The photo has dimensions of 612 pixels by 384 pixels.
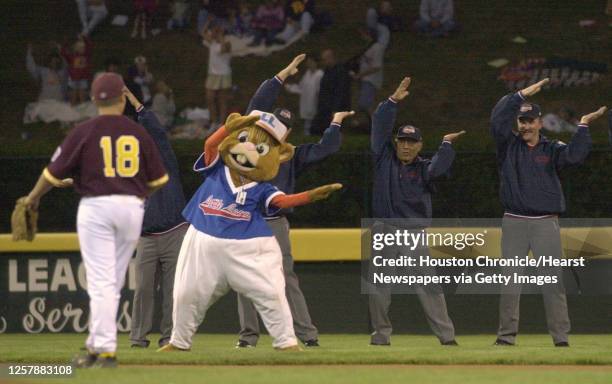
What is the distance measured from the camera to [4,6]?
23.2 metres

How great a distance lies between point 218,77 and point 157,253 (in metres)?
9.85

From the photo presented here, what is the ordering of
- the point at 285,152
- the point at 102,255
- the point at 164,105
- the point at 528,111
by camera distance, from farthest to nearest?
the point at 164,105 < the point at 528,111 < the point at 285,152 < the point at 102,255

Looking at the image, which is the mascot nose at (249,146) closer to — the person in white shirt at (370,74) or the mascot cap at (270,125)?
the mascot cap at (270,125)

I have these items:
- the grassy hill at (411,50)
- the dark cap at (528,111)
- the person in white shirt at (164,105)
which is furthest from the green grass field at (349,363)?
the grassy hill at (411,50)

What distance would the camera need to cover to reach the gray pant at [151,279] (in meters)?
11.1

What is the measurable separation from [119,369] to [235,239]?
149 cm

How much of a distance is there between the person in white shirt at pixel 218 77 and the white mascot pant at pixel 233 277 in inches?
425

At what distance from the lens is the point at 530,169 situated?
11266mm

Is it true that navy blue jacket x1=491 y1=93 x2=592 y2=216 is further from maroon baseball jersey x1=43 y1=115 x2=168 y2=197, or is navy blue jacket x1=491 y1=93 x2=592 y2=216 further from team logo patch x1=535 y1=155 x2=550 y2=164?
maroon baseball jersey x1=43 y1=115 x2=168 y2=197

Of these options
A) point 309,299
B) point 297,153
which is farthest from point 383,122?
point 309,299

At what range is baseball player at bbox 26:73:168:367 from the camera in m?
8.24

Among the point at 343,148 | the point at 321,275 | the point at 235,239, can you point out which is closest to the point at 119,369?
the point at 235,239

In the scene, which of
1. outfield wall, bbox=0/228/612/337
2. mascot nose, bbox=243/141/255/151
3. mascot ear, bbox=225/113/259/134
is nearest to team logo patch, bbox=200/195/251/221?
mascot nose, bbox=243/141/255/151

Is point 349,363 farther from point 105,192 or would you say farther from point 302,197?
point 105,192
